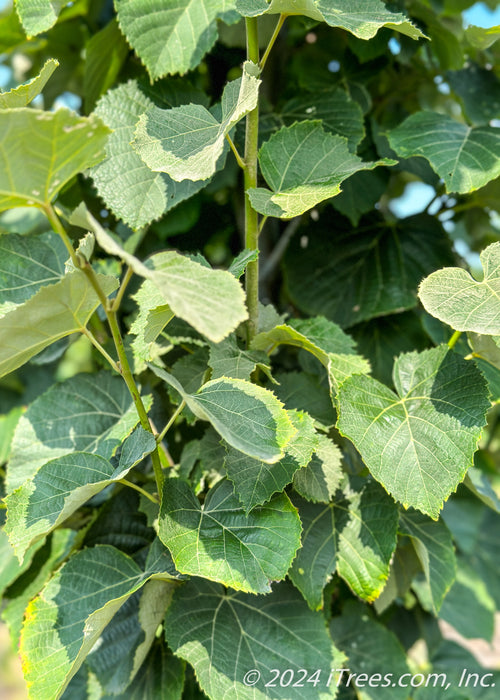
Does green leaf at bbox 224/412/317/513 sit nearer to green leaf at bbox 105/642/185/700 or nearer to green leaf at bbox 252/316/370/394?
green leaf at bbox 252/316/370/394

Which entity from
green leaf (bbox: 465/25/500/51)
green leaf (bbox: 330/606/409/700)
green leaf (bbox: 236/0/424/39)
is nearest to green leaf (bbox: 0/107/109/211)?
green leaf (bbox: 236/0/424/39)

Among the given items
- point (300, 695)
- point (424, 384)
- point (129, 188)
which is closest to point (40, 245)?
point (129, 188)

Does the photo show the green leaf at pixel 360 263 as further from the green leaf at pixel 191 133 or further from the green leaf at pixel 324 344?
the green leaf at pixel 191 133

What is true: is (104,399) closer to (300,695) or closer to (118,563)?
(118,563)

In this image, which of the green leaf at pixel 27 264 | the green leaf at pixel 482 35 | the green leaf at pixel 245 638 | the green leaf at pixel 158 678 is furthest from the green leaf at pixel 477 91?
the green leaf at pixel 158 678

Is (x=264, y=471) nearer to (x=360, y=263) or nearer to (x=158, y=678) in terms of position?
(x=158, y=678)

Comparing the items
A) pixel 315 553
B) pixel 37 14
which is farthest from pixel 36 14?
pixel 315 553
